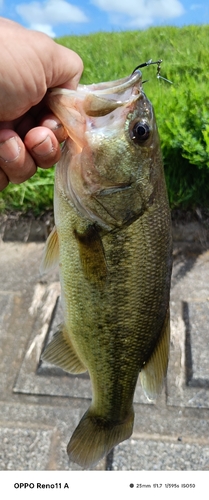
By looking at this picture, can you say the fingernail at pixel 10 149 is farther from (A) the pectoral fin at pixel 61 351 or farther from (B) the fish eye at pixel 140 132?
(A) the pectoral fin at pixel 61 351

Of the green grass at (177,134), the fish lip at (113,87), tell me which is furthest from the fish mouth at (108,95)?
the green grass at (177,134)

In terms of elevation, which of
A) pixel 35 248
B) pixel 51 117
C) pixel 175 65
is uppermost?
pixel 51 117

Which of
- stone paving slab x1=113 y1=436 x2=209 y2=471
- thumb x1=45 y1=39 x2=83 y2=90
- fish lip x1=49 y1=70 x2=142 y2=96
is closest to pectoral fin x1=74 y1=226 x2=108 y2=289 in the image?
fish lip x1=49 y1=70 x2=142 y2=96

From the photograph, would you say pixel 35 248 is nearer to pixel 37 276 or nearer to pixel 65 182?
pixel 37 276

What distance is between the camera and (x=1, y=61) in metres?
1.48

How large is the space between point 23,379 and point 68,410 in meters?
0.36

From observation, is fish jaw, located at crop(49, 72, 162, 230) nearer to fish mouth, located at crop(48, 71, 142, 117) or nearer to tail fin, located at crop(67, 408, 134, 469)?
fish mouth, located at crop(48, 71, 142, 117)

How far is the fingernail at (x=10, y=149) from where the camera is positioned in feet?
5.41

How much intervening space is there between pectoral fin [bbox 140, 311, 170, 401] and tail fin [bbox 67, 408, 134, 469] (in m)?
0.18

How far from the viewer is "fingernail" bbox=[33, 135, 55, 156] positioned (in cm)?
162

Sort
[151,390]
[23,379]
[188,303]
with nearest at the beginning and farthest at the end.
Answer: [151,390] → [23,379] → [188,303]

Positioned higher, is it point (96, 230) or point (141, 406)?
point (96, 230)

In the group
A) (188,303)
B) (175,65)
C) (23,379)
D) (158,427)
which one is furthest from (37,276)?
(175,65)

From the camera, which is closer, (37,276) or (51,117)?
(51,117)
